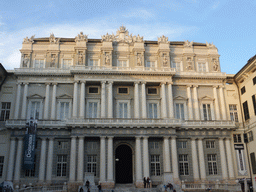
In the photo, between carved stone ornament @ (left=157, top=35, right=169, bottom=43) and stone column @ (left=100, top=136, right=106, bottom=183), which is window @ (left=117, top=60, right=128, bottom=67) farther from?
stone column @ (left=100, top=136, right=106, bottom=183)

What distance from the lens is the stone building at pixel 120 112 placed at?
130 feet

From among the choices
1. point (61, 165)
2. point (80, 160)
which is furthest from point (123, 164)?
point (61, 165)

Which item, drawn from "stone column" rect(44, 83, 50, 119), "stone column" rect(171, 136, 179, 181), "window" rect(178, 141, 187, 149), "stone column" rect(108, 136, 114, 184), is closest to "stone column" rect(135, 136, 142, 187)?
"stone column" rect(108, 136, 114, 184)

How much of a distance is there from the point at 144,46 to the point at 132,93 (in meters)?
8.69

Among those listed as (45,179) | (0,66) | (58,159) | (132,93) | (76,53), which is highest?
(76,53)

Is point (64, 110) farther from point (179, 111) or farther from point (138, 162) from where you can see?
point (179, 111)

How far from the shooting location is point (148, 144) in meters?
41.4

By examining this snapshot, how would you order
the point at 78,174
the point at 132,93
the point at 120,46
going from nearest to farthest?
1. the point at 78,174
2. the point at 132,93
3. the point at 120,46

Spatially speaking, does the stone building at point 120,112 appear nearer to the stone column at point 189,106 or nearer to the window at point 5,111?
the stone column at point 189,106

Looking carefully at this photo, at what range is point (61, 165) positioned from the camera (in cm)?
4028

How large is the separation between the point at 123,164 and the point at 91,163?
5105mm

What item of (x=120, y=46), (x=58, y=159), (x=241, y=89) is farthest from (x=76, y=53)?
(x=241, y=89)

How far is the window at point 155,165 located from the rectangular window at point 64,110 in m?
14.0

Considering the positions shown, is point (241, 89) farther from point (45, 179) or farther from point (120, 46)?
point (45, 179)
